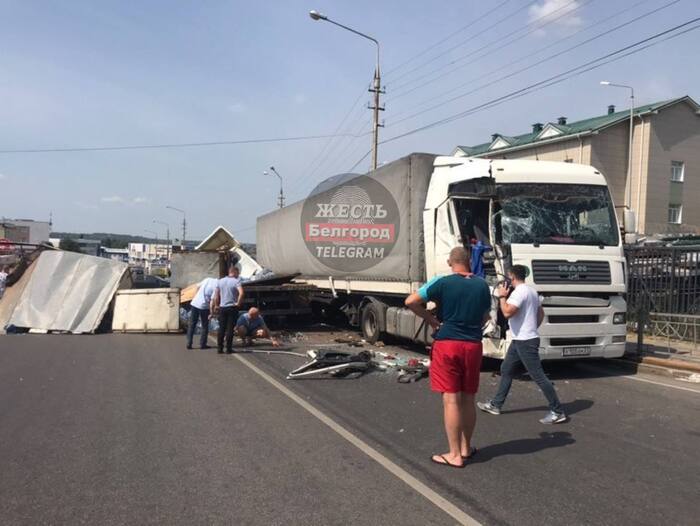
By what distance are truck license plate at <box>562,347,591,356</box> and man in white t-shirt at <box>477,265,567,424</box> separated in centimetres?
220

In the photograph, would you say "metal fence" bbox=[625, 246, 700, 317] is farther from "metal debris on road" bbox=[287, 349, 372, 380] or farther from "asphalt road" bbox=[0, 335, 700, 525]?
"metal debris on road" bbox=[287, 349, 372, 380]

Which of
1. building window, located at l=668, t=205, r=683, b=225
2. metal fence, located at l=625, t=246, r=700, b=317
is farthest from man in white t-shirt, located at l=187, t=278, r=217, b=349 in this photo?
building window, located at l=668, t=205, r=683, b=225

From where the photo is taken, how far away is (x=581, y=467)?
4.78 m

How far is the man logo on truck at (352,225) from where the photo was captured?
463 inches

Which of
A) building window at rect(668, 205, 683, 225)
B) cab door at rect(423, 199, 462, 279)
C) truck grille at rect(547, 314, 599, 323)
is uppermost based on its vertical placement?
building window at rect(668, 205, 683, 225)

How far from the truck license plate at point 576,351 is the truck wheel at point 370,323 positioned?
4374 millimetres

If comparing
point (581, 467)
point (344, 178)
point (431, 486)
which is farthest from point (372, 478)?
point (344, 178)

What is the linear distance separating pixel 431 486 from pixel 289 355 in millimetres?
6875

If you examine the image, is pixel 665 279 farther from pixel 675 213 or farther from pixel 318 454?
pixel 675 213

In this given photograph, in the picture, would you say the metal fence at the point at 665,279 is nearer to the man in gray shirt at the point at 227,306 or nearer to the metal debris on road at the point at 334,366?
the metal debris on road at the point at 334,366

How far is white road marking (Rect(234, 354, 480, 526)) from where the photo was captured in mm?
3840

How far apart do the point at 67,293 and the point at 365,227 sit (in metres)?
8.43

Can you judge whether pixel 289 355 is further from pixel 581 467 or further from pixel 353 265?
pixel 581 467

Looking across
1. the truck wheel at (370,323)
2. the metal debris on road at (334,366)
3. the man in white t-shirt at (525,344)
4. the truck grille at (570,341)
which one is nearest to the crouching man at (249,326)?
the truck wheel at (370,323)
